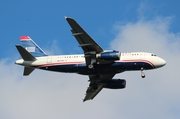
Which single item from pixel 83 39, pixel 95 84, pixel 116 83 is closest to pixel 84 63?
pixel 83 39

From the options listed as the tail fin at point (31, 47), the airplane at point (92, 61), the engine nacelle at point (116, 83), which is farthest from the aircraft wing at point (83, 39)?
the engine nacelle at point (116, 83)

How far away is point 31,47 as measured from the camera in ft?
313

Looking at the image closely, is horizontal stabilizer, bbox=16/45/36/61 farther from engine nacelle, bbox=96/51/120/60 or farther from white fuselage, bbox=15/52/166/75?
engine nacelle, bbox=96/51/120/60

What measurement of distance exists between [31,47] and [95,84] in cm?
1453

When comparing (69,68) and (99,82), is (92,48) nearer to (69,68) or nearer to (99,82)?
(69,68)

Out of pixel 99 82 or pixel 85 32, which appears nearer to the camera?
pixel 85 32

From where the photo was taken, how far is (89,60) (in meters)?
87.9

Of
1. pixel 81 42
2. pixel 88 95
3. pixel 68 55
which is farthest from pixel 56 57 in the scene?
pixel 88 95

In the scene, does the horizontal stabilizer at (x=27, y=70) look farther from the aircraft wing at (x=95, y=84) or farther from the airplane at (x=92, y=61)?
the aircraft wing at (x=95, y=84)

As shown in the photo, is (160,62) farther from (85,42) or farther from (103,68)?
(85,42)

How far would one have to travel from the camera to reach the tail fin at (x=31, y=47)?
9369 cm

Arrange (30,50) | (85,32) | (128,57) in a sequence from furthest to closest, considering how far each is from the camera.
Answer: (30,50) → (128,57) → (85,32)

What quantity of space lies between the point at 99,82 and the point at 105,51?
12533 mm

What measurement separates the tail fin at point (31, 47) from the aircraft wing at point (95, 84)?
10850mm
